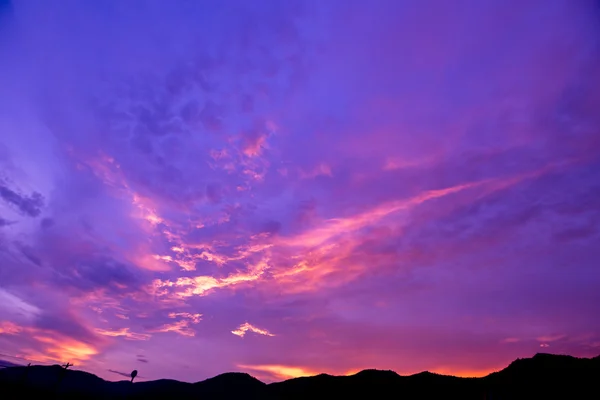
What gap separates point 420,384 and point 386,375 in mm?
12069

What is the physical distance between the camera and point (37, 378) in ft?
551

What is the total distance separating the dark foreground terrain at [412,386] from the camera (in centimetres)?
4434

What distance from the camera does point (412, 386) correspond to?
72375mm

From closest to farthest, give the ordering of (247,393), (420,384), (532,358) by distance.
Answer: (532,358), (420,384), (247,393)

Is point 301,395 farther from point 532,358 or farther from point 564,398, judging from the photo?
point 564,398

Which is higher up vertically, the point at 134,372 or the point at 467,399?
the point at 134,372

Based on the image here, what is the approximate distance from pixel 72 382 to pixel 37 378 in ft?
73.8

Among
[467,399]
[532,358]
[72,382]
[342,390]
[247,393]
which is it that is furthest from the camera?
[72,382]

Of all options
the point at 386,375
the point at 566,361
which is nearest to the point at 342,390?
the point at 386,375

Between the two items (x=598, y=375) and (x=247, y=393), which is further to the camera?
(x=247, y=393)

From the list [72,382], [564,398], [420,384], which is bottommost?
[564,398]

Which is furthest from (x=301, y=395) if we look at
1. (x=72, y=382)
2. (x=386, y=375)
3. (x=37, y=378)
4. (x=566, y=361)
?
(x=37, y=378)

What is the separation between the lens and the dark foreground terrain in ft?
145

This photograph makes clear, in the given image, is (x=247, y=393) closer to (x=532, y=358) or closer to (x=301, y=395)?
(x=301, y=395)
